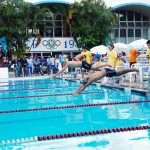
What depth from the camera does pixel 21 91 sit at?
40.2ft

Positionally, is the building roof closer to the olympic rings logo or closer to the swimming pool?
the olympic rings logo

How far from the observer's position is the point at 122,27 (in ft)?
114

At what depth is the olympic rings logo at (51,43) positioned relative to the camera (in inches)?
1202

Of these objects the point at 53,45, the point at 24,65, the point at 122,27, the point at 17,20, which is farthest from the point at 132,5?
the point at 24,65

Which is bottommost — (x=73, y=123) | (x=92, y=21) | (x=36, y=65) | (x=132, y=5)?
(x=73, y=123)

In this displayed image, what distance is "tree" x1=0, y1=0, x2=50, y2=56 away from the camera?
2480 centimetres

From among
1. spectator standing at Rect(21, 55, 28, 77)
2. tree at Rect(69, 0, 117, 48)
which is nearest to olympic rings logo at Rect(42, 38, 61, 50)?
tree at Rect(69, 0, 117, 48)

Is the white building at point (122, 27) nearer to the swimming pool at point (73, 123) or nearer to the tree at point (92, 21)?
the tree at point (92, 21)

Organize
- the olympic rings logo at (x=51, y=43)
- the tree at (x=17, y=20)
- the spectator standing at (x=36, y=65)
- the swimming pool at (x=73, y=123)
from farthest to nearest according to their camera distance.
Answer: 1. the olympic rings logo at (x=51, y=43)
2. the tree at (x=17, y=20)
3. the spectator standing at (x=36, y=65)
4. the swimming pool at (x=73, y=123)

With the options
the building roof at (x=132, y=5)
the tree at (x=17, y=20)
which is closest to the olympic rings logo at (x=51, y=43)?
the building roof at (x=132, y=5)

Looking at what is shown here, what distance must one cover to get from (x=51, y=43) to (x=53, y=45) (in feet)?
0.85

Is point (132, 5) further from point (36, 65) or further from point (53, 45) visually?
Result: point (36, 65)

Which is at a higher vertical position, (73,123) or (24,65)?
(24,65)

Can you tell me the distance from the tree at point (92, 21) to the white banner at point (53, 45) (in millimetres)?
1861
